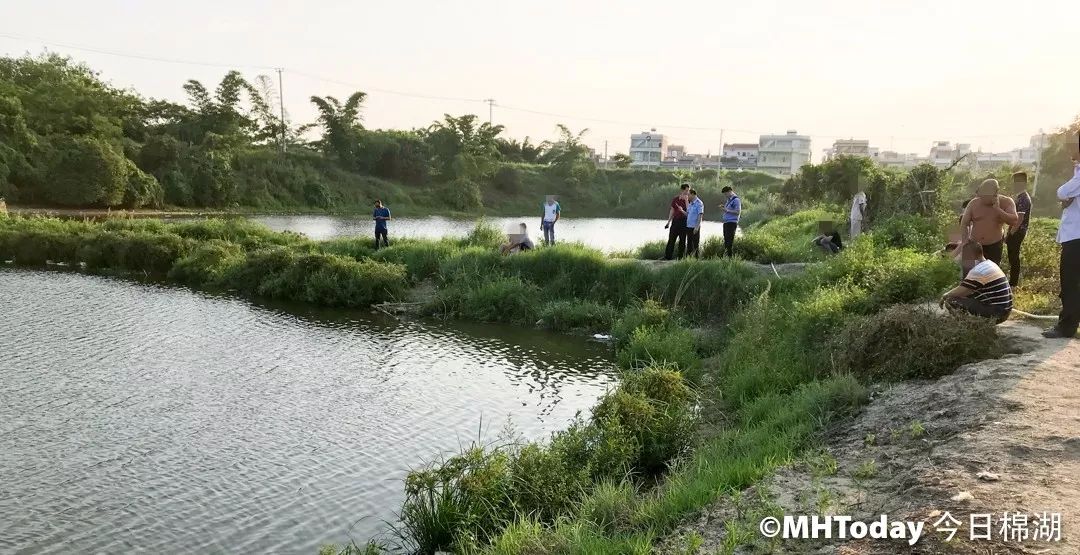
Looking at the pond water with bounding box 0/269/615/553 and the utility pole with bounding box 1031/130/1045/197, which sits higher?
the utility pole with bounding box 1031/130/1045/197

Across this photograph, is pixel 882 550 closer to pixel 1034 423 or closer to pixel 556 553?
pixel 556 553

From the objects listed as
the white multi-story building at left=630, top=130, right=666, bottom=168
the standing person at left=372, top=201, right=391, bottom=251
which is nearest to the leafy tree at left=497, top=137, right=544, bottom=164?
the white multi-story building at left=630, top=130, right=666, bottom=168

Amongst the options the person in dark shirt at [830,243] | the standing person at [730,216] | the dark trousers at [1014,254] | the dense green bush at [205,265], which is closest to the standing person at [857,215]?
the person in dark shirt at [830,243]

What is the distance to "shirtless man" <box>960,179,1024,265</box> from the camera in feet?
28.1

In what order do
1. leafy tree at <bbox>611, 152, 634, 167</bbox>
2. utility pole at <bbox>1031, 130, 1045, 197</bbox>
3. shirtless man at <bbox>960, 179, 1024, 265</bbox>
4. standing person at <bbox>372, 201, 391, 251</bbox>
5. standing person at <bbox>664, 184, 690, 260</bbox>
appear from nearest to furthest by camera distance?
shirtless man at <bbox>960, 179, 1024, 265</bbox>, standing person at <bbox>664, 184, 690, 260</bbox>, standing person at <bbox>372, 201, 391, 251</bbox>, utility pole at <bbox>1031, 130, 1045, 197</bbox>, leafy tree at <bbox>611, 152, 634, 167</bbox>

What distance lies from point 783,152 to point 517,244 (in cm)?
8475

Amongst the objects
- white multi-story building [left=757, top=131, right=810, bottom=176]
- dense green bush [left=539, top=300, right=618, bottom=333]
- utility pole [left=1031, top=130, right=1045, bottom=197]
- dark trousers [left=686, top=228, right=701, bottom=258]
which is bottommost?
dense green bush [left=539, top=300, right=618, bottom=333]

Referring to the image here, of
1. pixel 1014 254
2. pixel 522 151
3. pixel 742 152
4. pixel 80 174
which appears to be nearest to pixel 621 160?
pixel 522 151

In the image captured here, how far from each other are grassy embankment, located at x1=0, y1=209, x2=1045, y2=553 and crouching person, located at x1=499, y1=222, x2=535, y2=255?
1.54 feet

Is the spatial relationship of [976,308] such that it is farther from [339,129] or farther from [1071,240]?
[339,129]

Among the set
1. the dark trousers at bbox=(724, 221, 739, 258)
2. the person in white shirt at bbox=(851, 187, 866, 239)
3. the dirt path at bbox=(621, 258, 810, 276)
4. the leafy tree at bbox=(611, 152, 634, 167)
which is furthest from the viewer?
the leafy tree at bbox=(611, 152, 634, 167)

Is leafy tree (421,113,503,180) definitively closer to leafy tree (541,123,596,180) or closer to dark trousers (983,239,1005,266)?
leafy tree (541,123,596,180)

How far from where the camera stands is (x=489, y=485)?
586 cm

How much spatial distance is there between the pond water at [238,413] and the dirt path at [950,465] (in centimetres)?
370
